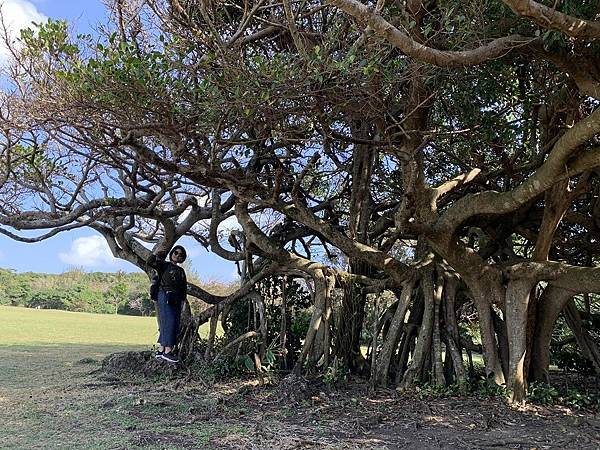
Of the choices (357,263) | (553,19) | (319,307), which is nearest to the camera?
(553,19)

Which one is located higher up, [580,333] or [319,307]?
[319,307]

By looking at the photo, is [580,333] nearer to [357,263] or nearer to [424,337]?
[424,337]

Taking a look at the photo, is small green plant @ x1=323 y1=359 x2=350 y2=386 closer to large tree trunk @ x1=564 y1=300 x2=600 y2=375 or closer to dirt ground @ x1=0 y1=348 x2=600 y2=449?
dirt ground @ x1=0 y1=348 x2=600 y2=449

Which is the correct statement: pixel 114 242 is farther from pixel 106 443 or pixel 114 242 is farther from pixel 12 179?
pixel 106 443

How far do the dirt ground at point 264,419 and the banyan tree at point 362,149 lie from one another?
0.71 meters

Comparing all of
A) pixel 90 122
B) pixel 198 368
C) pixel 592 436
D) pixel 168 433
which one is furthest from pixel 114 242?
pixel 592 436

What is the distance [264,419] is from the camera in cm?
518

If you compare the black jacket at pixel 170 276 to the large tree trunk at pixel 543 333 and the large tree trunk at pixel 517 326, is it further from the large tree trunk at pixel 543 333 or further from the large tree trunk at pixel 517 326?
the large tree trunk at pixel 543 333

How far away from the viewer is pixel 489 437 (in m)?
4.62

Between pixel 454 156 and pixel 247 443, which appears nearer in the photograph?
pixel 247 443

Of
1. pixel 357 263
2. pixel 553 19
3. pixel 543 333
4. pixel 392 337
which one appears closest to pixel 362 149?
pixel 357 263

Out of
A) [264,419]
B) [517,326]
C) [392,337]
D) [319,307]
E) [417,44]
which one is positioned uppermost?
[417,44]

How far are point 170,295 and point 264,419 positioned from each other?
123 inches

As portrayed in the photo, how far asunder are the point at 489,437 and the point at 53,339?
13.0 meters
